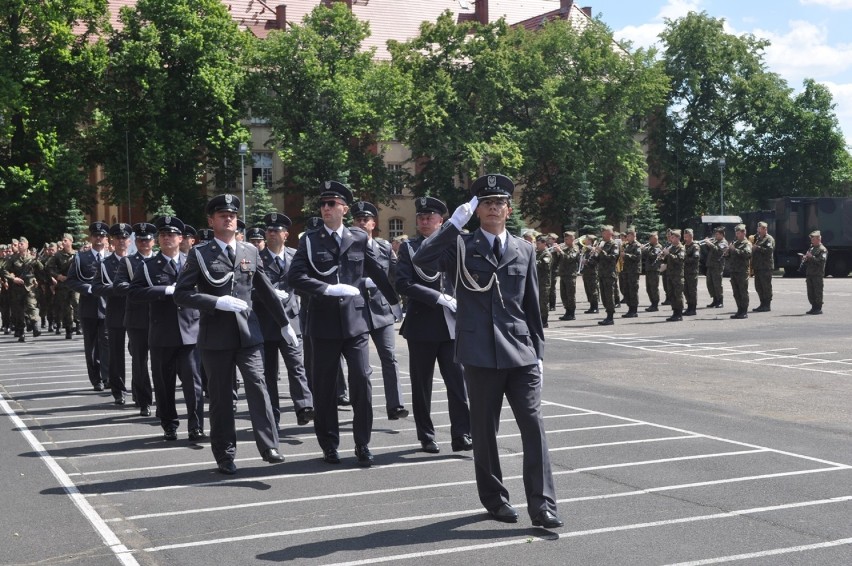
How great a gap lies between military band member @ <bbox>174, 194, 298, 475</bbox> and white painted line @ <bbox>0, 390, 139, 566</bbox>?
43.0 inches

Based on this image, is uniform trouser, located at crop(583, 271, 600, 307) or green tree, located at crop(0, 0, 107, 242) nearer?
uniform trouser, located at crop(583, 271, 600, 307)

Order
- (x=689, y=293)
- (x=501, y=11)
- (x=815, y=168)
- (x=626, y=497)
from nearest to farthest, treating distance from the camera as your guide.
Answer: (x=626, y=497) → (x=689, y=293) → (x=815, y=168) → (x=501, y=11)

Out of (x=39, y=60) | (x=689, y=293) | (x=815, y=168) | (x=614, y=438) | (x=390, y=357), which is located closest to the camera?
(x=614, y=438)

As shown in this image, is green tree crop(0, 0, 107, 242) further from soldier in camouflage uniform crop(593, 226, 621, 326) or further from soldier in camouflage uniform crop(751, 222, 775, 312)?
soldier in camouflage uniform crop(751, 222, 775, 312)

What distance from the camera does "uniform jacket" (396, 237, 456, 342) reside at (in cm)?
935

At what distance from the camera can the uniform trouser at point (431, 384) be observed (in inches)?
355

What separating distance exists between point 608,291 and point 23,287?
1279cm

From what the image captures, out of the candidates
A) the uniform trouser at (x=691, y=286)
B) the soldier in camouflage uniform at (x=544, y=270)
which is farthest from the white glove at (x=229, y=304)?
the uniform trouser at (x=691, y=286)

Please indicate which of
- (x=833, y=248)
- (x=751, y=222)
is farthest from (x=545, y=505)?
(x=751, y=222)

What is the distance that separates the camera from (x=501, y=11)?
265 ft

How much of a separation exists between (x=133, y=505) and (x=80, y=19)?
47.1m

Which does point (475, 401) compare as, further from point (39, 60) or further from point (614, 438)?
point (39, 60)

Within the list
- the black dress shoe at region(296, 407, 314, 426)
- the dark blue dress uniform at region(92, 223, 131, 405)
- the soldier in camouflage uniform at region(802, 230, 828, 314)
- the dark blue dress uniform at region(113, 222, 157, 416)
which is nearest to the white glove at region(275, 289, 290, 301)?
the black dress shoe at region(296, 407, 314, 426)

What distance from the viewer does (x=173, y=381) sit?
1041cm
